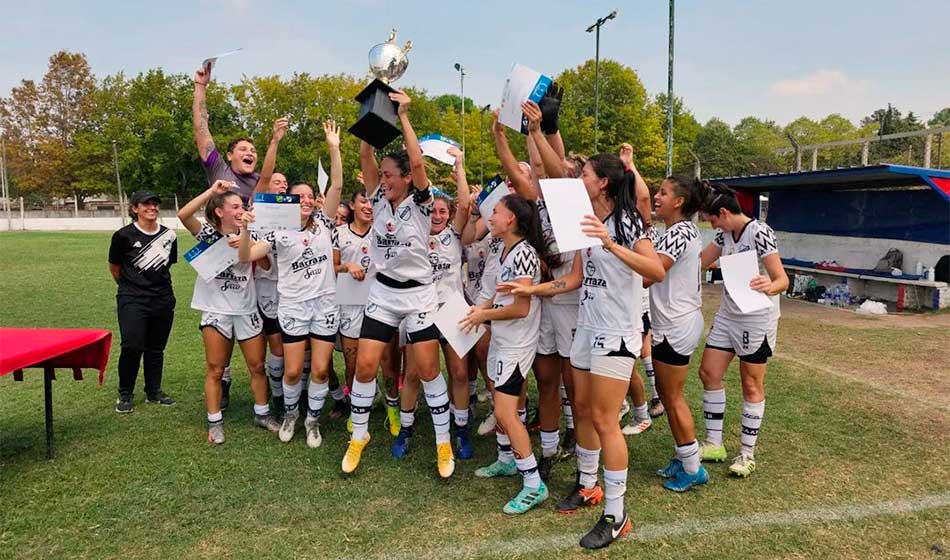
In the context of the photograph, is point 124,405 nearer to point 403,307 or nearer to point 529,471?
point 403,307

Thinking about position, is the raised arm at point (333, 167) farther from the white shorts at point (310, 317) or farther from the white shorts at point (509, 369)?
the white shorts at point (509, 369)

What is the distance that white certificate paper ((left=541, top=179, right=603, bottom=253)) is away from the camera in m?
3.06

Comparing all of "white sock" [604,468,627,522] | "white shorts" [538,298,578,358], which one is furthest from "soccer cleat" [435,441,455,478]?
"white sock" [604,468,627,522]

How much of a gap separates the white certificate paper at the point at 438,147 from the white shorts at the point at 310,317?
1430 mm

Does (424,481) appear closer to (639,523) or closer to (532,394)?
(639,523)

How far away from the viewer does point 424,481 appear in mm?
4223

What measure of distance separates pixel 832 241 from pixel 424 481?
13.4 meters

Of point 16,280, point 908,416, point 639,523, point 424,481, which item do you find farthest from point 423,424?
point 16,280

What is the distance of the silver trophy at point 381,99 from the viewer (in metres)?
3.91

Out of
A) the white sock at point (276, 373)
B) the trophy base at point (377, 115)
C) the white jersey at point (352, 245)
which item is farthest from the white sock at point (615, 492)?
the white sock at point (276, 373)

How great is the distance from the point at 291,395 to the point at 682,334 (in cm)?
307

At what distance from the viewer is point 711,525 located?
11.6 ft

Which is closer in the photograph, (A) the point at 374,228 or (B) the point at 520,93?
(B) the point at 520,93

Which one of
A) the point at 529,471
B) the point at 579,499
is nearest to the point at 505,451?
the point at 529,471
